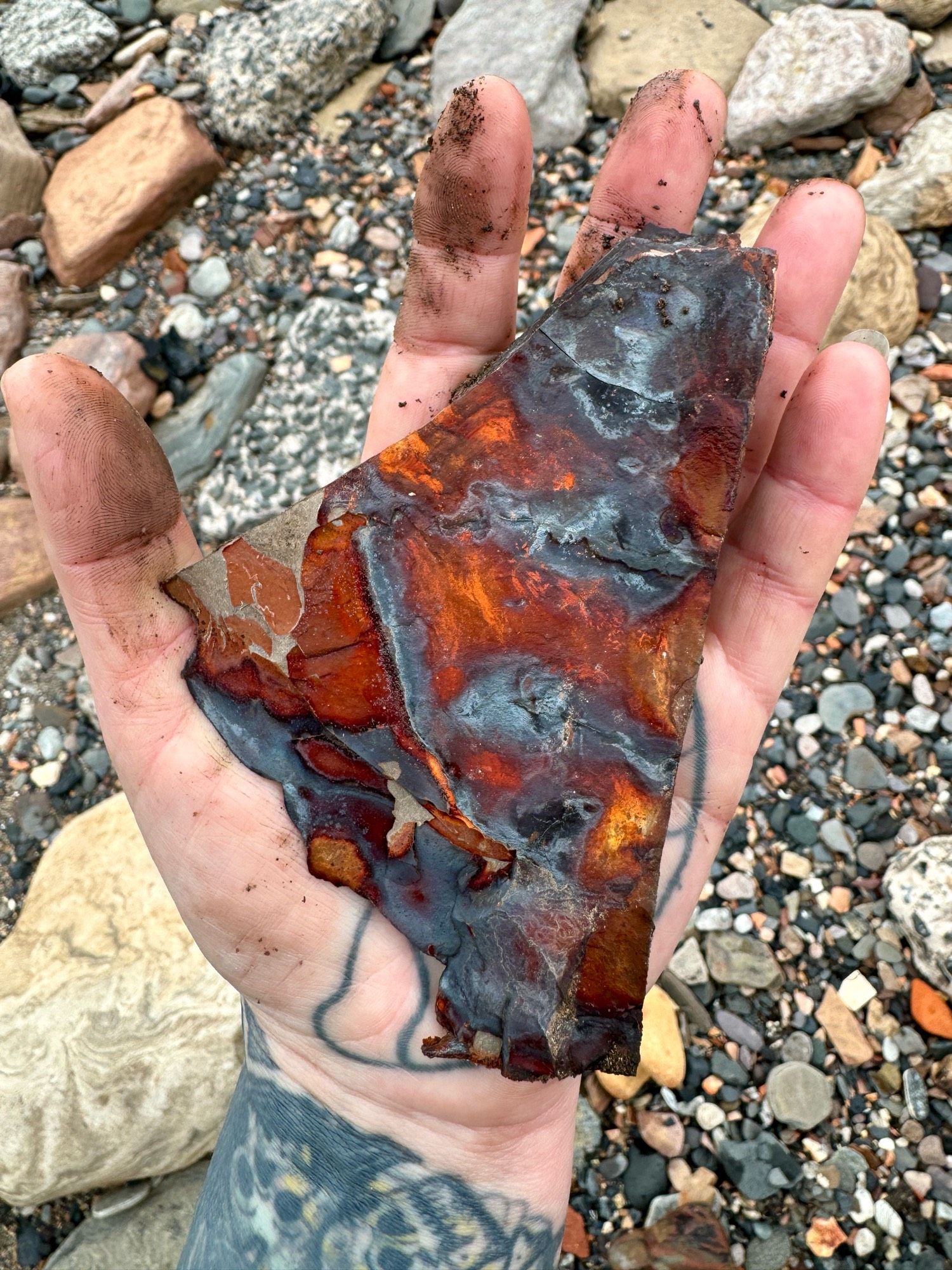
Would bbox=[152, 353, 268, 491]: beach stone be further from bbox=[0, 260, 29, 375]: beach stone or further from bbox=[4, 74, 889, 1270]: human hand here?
bbox=[4, 74, 889, 1270]: human hand

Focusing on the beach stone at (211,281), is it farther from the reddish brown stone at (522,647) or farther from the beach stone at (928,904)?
the beach stone at (928,904)

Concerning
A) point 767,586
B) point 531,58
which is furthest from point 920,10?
point 767,586

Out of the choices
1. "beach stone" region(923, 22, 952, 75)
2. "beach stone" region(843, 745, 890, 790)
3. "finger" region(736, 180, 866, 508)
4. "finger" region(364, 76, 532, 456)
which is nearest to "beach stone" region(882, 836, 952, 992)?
"beach stone" region(843, 745, 890, 790)

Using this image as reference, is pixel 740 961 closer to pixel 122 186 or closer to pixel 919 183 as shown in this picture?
pixel 919 183

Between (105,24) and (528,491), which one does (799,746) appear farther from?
(105,24)

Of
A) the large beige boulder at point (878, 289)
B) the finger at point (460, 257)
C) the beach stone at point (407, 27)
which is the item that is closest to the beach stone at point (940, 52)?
the large beige boulder at point (878, 289)

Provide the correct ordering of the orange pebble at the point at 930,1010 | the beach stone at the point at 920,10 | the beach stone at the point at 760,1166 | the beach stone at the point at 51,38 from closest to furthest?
the beach stone at the point at 760,1166, the orange pebble at the point at 930,1010, the beach stone at the point at 920,10, the beach stone at the point at 51,38
